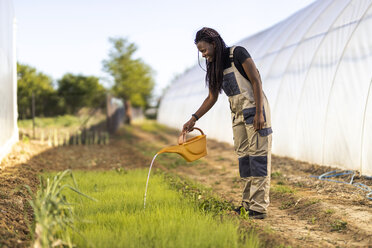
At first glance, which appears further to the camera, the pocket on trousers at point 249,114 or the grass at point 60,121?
the grass at point 60,121

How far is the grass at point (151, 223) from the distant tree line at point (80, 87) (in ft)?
27.7

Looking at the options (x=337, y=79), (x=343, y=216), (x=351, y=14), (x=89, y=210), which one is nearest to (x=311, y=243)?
(x=343, y=216)

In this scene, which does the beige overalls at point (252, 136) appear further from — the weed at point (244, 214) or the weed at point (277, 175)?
the weed at point (277, 175)

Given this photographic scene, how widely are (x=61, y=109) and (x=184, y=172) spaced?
8.85m

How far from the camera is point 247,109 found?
12.2 ft

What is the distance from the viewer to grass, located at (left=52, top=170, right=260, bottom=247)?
2.68 m

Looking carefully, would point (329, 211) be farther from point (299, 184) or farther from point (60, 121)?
point (60, 121)

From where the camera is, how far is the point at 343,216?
12.1 ft

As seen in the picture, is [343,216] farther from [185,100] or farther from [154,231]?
[185,100]

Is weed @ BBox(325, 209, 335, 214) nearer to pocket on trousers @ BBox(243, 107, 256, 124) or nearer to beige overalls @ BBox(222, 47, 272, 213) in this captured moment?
beige overalls @ BBox(222, 47, 272, 213)

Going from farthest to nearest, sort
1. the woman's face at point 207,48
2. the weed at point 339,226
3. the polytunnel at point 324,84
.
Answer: the polytunnel at point 324,84, the woman's face at point 207,48, the weed at point 339,226

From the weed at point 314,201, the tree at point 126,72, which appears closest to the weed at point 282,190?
the weed at point 314,201

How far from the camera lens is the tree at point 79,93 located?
1536 cm

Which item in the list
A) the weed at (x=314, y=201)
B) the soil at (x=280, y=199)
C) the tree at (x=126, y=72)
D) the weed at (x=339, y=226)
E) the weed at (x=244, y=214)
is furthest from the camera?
the tree at (x=126, y=72)
